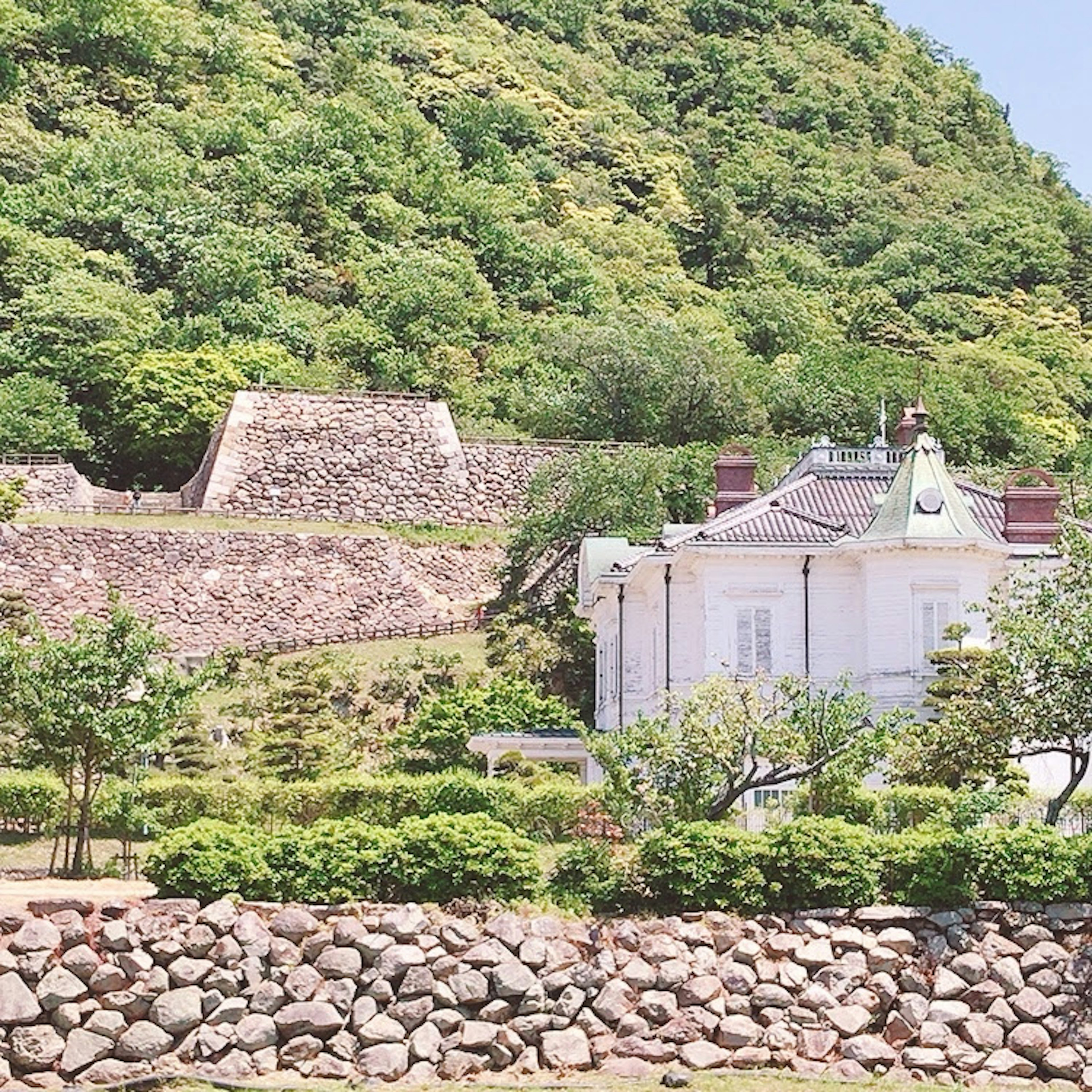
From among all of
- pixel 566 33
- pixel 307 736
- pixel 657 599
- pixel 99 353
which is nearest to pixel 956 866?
pixel 657 599

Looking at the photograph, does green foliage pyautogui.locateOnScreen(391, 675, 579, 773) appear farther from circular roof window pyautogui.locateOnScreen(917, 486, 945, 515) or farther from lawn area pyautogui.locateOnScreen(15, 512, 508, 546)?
lawn area pyautogui.locateOnScreen(15, 512, 508, 546)

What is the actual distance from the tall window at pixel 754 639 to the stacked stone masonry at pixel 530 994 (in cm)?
1042

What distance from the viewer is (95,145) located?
80500 millimetres

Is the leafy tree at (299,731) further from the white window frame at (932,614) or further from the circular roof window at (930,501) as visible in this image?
the circular roof window at (930,501)

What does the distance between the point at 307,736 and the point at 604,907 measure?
15.7 metres

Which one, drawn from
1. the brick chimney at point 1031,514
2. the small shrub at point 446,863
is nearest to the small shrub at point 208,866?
the small shrub at point 446,863

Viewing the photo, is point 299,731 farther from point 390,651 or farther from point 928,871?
point 928,871

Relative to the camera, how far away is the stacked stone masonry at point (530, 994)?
1975cm

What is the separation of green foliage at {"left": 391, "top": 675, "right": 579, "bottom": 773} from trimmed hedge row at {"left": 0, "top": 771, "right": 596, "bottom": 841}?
6256 mm

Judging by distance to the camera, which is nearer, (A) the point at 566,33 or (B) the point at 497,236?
(B) the point at 497,236

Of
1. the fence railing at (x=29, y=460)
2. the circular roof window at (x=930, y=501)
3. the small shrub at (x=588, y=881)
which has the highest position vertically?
the fence railing at (x=29, y=460)

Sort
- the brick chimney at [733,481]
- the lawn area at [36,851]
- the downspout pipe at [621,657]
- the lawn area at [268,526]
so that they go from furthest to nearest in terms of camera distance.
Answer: the lawn area at [268,526]
the brick chimney at [733,481]
the downspout pipe at [621,657]
the lawn area at [36,851]

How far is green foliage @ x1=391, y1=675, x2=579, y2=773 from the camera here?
126 ft

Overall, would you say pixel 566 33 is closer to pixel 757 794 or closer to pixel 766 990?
pixel 757 794
